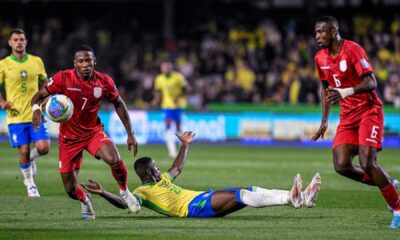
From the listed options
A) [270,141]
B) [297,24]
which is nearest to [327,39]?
[270,141]

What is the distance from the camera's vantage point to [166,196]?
11031mm

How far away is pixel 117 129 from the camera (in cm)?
2803

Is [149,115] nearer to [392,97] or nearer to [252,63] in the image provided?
[252,63]

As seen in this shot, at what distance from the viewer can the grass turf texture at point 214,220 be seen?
9.72 m

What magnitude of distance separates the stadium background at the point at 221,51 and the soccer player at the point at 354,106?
15615 mm

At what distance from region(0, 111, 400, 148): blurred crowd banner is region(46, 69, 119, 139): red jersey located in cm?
1609

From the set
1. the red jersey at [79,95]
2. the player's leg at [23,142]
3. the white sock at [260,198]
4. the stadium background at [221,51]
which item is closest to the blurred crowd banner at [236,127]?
the stadium background at [221,51]

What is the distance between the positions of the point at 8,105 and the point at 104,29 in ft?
73.5

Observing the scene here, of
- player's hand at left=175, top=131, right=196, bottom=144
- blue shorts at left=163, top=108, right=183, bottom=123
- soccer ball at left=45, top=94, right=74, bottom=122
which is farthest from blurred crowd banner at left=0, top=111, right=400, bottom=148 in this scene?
soccer ball at left=45, top=94, right=74, bottom=122

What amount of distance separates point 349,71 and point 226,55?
73.9 feet

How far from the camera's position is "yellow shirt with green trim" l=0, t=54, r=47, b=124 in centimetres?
1452

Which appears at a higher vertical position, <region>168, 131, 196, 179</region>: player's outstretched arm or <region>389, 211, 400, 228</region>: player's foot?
<region>168, 131, 196, 179</region>: player's outstretched arm

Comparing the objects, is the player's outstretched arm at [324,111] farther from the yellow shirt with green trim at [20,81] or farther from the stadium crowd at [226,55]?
the stadium crowd at [226,55]

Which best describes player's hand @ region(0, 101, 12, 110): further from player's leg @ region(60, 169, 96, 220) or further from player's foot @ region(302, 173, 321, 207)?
player's foot @ region(302, 173, 321, 207)
